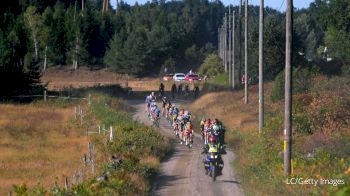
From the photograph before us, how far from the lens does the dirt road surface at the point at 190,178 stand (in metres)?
21.5

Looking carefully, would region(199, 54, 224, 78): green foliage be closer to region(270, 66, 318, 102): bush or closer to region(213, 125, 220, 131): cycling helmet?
region(270, 66, 318, 102): bush

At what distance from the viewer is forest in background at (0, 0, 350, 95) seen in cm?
6291

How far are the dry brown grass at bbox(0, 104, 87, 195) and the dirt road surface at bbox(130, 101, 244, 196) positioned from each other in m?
3.51

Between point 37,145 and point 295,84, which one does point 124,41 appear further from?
point 37,145

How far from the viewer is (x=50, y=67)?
105062 mm

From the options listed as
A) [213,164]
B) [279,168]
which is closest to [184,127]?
[213,164]

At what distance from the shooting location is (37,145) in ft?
125

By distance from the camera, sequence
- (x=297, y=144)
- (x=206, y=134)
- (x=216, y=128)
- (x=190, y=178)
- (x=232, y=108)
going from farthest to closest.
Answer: (x=232, y=108)
(x=206, y=134)
(x=297, y=144)
(x=216, y=128)
(x=190, y=178)

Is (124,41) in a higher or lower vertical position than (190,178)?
higher

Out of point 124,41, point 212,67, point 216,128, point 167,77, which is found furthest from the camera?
point 124,41

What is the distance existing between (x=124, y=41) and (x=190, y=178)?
83933 mm

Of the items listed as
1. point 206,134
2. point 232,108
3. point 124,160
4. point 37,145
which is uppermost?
point 124,160

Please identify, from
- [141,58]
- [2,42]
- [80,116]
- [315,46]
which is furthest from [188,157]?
[315,46]

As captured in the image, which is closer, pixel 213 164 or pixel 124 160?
pixel 213 164
